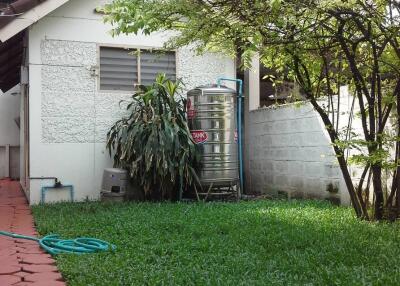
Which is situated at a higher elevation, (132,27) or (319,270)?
(132,27)

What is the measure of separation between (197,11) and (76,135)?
188 inches

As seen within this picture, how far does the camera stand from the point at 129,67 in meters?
8.87

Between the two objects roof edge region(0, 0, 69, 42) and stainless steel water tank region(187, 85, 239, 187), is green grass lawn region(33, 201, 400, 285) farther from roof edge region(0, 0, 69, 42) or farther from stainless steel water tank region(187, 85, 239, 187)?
roof edge region(0, 0, 69, 42)

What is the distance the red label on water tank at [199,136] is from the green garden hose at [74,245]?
3.76 m

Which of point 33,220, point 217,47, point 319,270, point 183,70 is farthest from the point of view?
point 183,70

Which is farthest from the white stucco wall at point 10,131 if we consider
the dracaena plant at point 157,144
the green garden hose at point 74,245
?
the green garden hose at point 74,245

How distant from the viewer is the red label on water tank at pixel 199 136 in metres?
8.27

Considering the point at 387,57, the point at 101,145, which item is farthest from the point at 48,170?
the point at 387,57

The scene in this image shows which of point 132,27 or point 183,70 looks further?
point 183,70

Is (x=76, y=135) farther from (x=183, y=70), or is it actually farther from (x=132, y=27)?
(x=132, y=27)

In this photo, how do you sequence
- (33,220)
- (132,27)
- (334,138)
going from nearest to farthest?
(132,27) → (334,138) → (33,220)

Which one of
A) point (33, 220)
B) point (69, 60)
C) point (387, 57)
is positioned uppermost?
point (69, 60)

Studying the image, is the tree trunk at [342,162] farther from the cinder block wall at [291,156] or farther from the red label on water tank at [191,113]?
the red label on water tank at [191,113]

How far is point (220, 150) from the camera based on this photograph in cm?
830
